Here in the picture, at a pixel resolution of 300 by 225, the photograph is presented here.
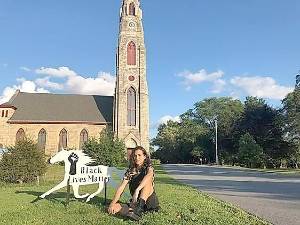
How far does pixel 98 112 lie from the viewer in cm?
6238

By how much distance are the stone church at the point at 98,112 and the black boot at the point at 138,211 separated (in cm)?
4697

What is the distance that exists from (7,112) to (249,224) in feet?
185

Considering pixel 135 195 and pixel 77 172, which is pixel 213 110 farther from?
pixel 135 195

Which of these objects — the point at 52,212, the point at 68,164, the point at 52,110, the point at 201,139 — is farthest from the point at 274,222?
the point at 201,139

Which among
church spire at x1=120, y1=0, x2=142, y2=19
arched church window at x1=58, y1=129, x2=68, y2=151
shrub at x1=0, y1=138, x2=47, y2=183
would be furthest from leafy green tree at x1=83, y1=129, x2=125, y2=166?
church spire at x1=120, y1=0, x2=142, y2=19

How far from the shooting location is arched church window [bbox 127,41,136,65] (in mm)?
58219

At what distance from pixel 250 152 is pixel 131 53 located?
75.5 feet

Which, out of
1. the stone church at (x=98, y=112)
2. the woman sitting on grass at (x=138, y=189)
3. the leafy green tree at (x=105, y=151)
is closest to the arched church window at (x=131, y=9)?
the stone church at (x=98, y=112)

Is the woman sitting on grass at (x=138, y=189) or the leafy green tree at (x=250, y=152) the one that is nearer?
the woman sitting on grass at (x=138, y=189)

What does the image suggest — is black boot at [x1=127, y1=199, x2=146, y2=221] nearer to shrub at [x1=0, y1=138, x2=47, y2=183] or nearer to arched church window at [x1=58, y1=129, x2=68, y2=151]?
shrub at [x1=0, y1=138, x2=47, y2=183]

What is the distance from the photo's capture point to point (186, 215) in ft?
28.2

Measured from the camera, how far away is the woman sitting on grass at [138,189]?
8047mm

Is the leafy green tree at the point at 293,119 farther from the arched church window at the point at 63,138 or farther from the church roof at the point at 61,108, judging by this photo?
the arched church window at the point at 63,138

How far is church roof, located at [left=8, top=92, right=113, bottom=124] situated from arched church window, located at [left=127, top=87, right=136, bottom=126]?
534 cm
